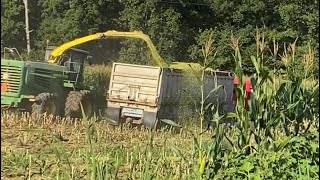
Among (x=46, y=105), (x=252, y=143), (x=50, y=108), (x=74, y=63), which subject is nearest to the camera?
(x=252, y=143)

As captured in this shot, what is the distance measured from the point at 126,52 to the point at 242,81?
6412mm

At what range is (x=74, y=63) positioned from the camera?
9516 mm

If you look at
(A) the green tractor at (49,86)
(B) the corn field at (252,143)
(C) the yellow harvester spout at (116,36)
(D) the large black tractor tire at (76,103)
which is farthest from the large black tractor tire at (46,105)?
(B) the corn field at (252,143)

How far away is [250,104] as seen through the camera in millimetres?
3742

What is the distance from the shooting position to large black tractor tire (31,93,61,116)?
26.6 feet

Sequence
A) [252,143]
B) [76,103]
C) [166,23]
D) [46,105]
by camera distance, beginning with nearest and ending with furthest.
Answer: [252,143], [46,105], [76,103], [166,23]

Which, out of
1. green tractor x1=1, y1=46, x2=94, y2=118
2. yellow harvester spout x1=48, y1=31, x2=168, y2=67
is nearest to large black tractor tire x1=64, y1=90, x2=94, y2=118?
green tractor x1=1, y1=46, x2=94, y2=118

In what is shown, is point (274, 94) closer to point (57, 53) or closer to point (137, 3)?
point (137, 3)

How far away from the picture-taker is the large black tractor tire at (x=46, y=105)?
812 centimetres

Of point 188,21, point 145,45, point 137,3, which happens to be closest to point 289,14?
point 188,21

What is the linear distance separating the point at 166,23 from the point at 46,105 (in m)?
2.17

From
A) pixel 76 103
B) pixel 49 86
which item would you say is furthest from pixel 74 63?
pixel 76 103

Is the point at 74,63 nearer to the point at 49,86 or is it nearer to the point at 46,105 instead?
the point at 49,86

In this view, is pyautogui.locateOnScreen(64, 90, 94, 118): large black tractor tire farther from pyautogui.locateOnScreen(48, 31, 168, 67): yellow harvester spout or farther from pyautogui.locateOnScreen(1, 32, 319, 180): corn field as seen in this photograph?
pyautogui.locateOnScreen(1, 32, 319, 180): corn field
